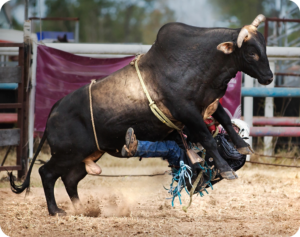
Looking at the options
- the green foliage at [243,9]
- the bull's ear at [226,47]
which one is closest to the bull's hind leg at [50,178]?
the bull's ear at [226,47]

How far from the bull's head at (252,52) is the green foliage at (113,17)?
30.8 metres

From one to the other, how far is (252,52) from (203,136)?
35.7 inches

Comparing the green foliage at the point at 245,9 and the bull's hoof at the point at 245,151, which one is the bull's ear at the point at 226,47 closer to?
the bull's hoof at the point at 245,151

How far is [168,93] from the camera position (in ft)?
13.6

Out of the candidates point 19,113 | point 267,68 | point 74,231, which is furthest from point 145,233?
point 19,113

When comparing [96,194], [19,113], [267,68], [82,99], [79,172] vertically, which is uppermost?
[267,68]

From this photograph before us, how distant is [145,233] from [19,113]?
10.5 ft

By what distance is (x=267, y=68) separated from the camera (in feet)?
13.2

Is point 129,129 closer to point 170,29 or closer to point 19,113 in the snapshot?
point 170,29

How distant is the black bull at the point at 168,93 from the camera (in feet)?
13.4

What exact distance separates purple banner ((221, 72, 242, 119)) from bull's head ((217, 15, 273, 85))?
2762 millimetres

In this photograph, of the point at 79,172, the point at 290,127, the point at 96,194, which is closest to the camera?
the point at 79,172

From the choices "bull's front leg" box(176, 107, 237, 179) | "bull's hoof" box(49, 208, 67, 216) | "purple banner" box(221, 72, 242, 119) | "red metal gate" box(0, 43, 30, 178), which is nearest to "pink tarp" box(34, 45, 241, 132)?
"red metal gate" box(0, 43, 30, 178)

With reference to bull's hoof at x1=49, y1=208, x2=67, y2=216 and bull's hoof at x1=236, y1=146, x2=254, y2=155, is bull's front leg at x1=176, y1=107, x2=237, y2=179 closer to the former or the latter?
bull's hoof at x1=236, y1=146, x2=254, y2=155
